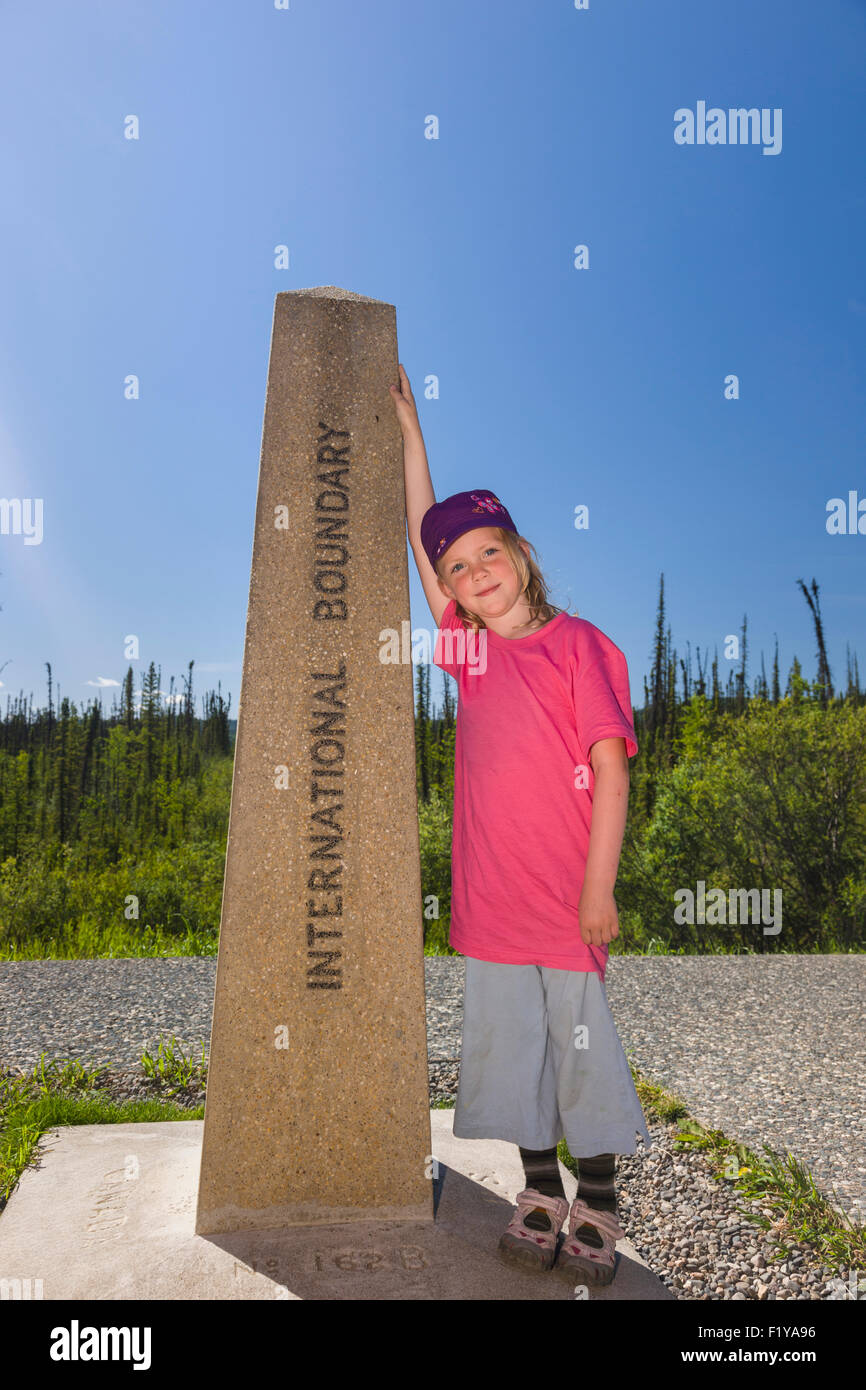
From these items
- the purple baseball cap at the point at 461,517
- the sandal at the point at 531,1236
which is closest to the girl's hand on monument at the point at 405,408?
the purple baseball cap at the point at 461,517

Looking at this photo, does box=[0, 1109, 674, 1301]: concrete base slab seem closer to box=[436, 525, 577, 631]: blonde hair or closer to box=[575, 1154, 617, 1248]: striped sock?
box=[575, 1154, 617, 1248]: striped sock

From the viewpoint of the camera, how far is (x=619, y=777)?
250 cm

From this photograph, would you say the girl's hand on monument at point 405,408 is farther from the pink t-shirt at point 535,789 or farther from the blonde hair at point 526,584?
the pink t-shirt at point 535,789

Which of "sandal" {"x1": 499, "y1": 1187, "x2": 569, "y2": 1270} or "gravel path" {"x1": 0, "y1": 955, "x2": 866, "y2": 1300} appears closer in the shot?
"sandal" {"x1": 499, "y1": 1187, "x2": 569, "y2": 1270}

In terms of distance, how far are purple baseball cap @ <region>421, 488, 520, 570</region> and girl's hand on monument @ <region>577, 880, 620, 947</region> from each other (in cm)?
111

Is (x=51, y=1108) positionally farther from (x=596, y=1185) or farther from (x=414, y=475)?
(x=414, y=475)

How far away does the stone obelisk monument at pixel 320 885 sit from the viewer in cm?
281

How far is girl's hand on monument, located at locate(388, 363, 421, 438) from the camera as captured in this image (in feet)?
10.3

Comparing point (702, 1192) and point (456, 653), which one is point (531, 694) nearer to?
point (456, 653)

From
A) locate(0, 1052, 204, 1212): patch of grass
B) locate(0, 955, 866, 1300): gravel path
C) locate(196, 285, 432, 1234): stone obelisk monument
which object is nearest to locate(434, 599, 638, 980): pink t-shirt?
locate(196, 285, 432, 1234): stone obelisk monument

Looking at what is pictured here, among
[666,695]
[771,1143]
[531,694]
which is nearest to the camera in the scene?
[531,694]

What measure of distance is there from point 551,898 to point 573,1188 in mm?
1245
